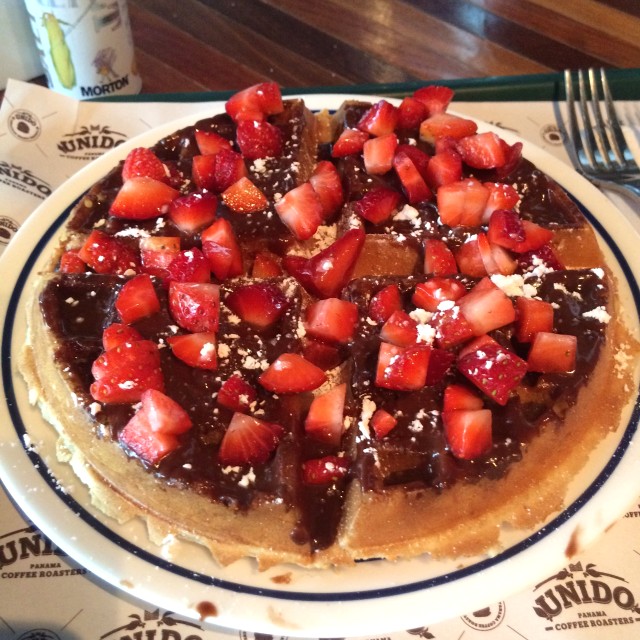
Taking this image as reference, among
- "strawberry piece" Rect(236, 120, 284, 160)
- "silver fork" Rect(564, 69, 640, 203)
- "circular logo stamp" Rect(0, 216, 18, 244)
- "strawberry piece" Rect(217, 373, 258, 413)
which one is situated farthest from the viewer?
"silver fork" Rect(564, 69, 640, 203)

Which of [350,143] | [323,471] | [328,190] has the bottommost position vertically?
[323,471]

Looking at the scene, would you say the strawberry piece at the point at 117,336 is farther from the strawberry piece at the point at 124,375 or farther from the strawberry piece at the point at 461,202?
the strawberry piece at the point at 461,202

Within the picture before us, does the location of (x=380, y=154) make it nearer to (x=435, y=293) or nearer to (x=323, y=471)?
(x=435, y=293)

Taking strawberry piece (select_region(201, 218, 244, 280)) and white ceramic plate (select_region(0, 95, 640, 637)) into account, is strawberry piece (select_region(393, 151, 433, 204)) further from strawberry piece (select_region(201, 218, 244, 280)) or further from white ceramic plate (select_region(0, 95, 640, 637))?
white ceramic plate (select_region(0, 95, 640, 637))

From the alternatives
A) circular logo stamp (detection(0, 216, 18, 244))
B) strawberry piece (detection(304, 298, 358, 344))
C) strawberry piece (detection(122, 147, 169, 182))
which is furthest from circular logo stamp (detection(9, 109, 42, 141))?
strawberry piece (detection(304, 298, 358, 344))

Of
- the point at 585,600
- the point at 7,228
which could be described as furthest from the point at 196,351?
the point at 7,228

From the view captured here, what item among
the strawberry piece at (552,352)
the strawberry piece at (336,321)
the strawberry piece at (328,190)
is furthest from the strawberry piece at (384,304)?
the strawberry piece at (328,190)
